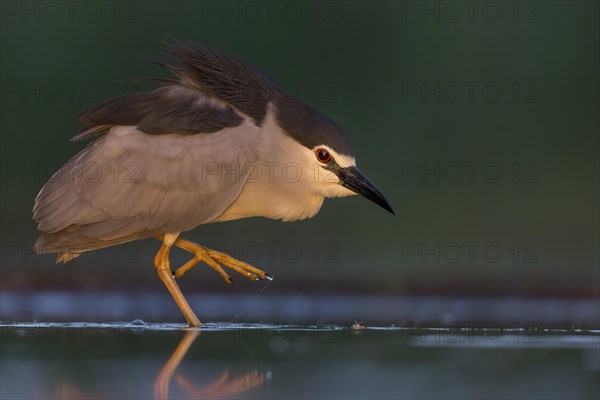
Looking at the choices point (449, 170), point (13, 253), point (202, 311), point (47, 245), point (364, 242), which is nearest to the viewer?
point (47, 245)

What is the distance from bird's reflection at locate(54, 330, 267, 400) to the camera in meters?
5.10

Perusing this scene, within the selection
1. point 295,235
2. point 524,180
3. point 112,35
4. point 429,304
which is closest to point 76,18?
point 112,35

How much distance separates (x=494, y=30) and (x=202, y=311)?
6.88m

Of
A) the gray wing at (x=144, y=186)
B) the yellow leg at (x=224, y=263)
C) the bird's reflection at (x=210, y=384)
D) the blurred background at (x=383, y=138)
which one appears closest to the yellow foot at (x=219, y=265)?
the yellow leg at (x=224, y=263)

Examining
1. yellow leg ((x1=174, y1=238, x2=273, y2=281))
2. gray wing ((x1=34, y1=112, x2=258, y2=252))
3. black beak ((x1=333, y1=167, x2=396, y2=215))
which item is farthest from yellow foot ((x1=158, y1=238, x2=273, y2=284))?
black beak ((x1=333, y1=167, x2=396, y2=215))

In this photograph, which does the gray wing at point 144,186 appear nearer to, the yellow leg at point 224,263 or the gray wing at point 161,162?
the gray wing at point 161,162

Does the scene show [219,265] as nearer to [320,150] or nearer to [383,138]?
[320,150]

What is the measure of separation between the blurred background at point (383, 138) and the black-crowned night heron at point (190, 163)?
235 centimetres

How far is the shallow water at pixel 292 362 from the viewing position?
17.4 feet

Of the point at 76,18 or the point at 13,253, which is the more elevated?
the point at 76,18

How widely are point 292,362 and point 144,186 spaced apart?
2.97m

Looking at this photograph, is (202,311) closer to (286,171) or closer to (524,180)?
(286,171)

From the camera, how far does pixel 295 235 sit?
13508mm

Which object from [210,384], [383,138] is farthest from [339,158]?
[383,138]
